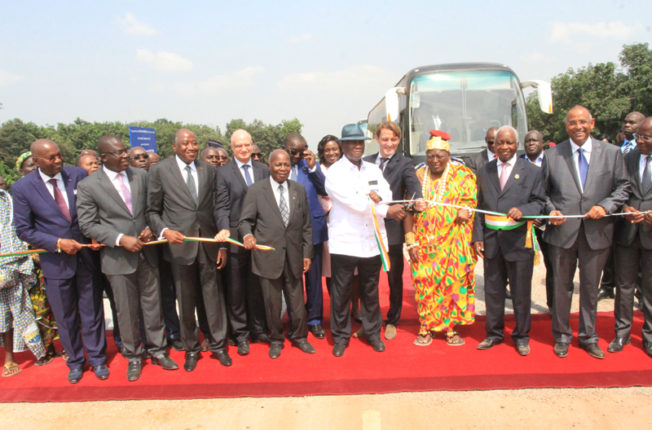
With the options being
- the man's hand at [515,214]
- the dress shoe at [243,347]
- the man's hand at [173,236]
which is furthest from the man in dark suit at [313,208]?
the man's hand at [515,214]

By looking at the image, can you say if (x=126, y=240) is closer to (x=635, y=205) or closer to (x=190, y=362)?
(x=190, y=362)

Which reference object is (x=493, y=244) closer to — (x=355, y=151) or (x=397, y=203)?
(x=397, y=203)

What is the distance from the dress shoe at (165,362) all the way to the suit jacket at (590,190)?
11.3ft

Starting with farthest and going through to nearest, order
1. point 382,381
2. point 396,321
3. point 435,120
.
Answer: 1. point 435,120
2. point 396,321
3. point 382,381

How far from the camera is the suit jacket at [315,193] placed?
4340 millimetres

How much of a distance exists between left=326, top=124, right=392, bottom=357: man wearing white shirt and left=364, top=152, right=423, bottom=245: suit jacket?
0.16m

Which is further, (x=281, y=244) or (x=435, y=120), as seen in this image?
(x=435, y=120)

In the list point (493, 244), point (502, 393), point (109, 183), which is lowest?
point (502, 393)

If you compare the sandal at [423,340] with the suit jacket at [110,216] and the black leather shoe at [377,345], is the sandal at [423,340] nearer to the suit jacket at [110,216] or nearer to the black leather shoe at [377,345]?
the black leather shoe at [377,345]

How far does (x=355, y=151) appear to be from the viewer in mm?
3852

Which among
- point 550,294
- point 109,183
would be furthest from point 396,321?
point 109,183

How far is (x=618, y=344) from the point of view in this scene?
3688mm

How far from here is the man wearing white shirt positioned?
3.78 meters

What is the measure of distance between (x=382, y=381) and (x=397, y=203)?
153 centimetres
